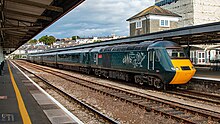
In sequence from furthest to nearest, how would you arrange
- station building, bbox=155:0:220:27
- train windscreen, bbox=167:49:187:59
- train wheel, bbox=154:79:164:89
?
station building, bbox=155:0:220:27, train wheel, bbox=154:79:164:89, train windscreen, bbox=167:49:187:59

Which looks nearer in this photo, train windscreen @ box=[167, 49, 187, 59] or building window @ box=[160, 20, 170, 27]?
train windscreen @ box=[167, 49, 187, 59]

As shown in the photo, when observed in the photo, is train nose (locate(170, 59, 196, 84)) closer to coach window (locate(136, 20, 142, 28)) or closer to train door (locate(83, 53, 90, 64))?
train door (locate(83, 53, 90, 64))

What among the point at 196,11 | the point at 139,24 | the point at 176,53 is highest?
the point at 196,11

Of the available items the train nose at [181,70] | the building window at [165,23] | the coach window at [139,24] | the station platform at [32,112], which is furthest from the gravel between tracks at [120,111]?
the building window at [165,23]

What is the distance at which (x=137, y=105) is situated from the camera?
10.7 metres

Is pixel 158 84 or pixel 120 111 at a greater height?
pixel 158 84

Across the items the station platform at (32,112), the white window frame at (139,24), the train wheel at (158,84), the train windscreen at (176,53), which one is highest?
the white window frame at (139,24)

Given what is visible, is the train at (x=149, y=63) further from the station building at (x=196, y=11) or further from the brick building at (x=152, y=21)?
the station building at (x=196, y=11)

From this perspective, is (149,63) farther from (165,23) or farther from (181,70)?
(165,23)

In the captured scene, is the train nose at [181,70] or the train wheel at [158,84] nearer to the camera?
the train nose at [181,70]

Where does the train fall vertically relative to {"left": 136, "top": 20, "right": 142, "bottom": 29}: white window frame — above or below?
below

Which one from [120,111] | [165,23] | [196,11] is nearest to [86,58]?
[120,111]

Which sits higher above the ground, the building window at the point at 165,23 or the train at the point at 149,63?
the building window at the point at 165,23

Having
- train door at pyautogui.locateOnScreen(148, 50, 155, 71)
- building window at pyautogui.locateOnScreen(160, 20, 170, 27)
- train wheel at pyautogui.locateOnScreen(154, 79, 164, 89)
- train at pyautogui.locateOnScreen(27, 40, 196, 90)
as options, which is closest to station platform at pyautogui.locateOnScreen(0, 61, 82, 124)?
train door at pyautogui.locateOnScreen(148, 50, 155, 71)
